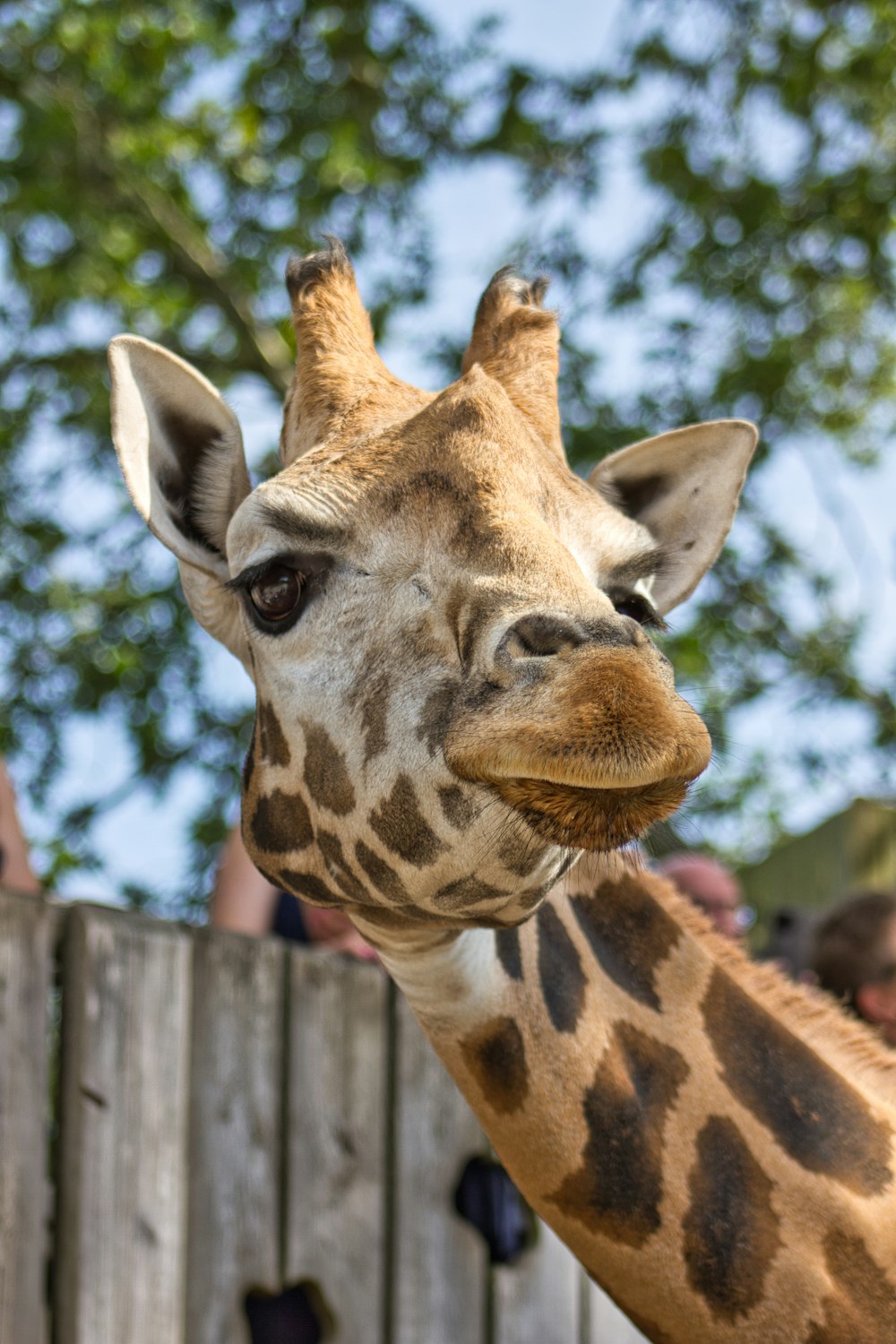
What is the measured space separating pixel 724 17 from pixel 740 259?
150 cm

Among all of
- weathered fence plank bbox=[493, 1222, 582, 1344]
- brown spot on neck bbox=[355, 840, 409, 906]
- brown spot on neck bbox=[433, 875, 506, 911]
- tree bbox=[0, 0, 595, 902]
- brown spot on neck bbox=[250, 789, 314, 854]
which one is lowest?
weathered fence plank bbox=[493, 1222, 582, 1344]

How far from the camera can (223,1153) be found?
383 cm

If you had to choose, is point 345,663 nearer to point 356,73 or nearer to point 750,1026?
point 750,1026

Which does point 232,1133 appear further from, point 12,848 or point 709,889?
point 709,889

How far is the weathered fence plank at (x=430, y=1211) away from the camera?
418 centimetres

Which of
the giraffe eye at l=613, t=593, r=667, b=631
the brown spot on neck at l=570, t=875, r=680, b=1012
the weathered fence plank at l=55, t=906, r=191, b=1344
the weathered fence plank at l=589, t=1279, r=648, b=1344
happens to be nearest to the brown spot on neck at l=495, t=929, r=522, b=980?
the brown spot on neck at l=570, t=875, r=680, b=1012

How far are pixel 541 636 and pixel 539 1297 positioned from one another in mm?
2987

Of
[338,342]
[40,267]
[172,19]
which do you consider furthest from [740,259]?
[338,342]

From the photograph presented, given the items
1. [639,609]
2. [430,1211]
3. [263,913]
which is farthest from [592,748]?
[263,913]

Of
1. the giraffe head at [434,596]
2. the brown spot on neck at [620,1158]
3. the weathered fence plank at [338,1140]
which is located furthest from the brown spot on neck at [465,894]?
the weathered fence plank at [338,1140]

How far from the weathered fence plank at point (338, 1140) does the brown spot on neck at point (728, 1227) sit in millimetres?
1577

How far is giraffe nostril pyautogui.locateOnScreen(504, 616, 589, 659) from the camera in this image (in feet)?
6.91

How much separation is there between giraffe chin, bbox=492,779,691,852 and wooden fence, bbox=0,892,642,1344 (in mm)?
1770

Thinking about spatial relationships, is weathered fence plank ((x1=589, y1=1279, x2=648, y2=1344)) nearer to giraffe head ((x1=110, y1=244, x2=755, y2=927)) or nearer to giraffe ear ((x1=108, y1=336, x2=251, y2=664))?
giraffe head ((x1=110, y1=244, x2=755, y2=927))
